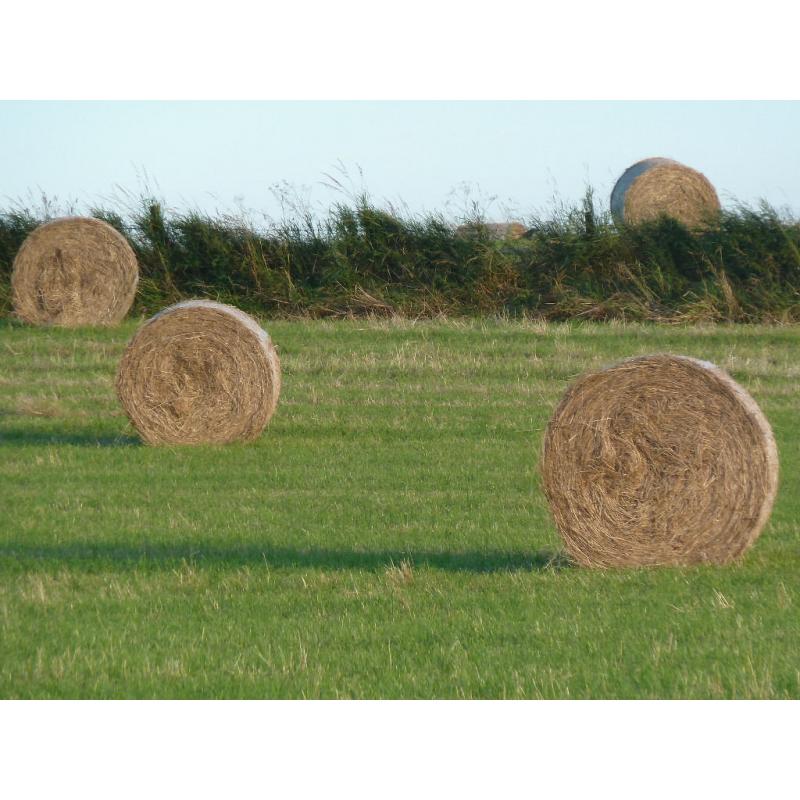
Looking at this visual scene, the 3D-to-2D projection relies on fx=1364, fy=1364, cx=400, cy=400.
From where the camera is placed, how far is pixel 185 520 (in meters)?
11.8

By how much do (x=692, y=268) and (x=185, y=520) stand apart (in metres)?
18.3

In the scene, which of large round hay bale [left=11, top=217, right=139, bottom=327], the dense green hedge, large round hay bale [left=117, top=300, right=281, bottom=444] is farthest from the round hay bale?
large round hay bale [left=117, top=300, right=281, bottom=444]

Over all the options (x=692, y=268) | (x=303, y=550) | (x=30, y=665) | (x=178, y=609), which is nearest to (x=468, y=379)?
(x=692, y=268)

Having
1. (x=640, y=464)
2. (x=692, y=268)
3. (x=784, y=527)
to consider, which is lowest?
(x=784, y=527)

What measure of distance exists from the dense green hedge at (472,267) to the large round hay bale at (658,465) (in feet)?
53.6

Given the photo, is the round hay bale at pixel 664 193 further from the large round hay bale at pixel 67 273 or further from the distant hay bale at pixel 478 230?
the large round hay bale at pixel 67 273

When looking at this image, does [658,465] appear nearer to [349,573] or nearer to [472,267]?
[349,573]

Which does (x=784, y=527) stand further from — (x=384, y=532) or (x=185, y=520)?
(x=185, y=520)

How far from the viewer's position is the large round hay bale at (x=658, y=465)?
32.5 feet

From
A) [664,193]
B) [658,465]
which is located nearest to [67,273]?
[664,193]

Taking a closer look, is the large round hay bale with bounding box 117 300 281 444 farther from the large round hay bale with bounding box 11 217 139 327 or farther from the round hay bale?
the round hay bale

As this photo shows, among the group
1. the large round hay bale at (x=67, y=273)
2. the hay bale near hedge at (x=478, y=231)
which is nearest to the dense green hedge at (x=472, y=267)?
the hay bale near hedge at (x=478, y=231)

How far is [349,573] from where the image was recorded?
9.53m

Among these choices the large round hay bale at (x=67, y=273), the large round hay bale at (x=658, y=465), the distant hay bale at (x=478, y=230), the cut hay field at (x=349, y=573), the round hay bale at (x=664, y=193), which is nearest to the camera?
the cut hay field at (x=349, y=573)
